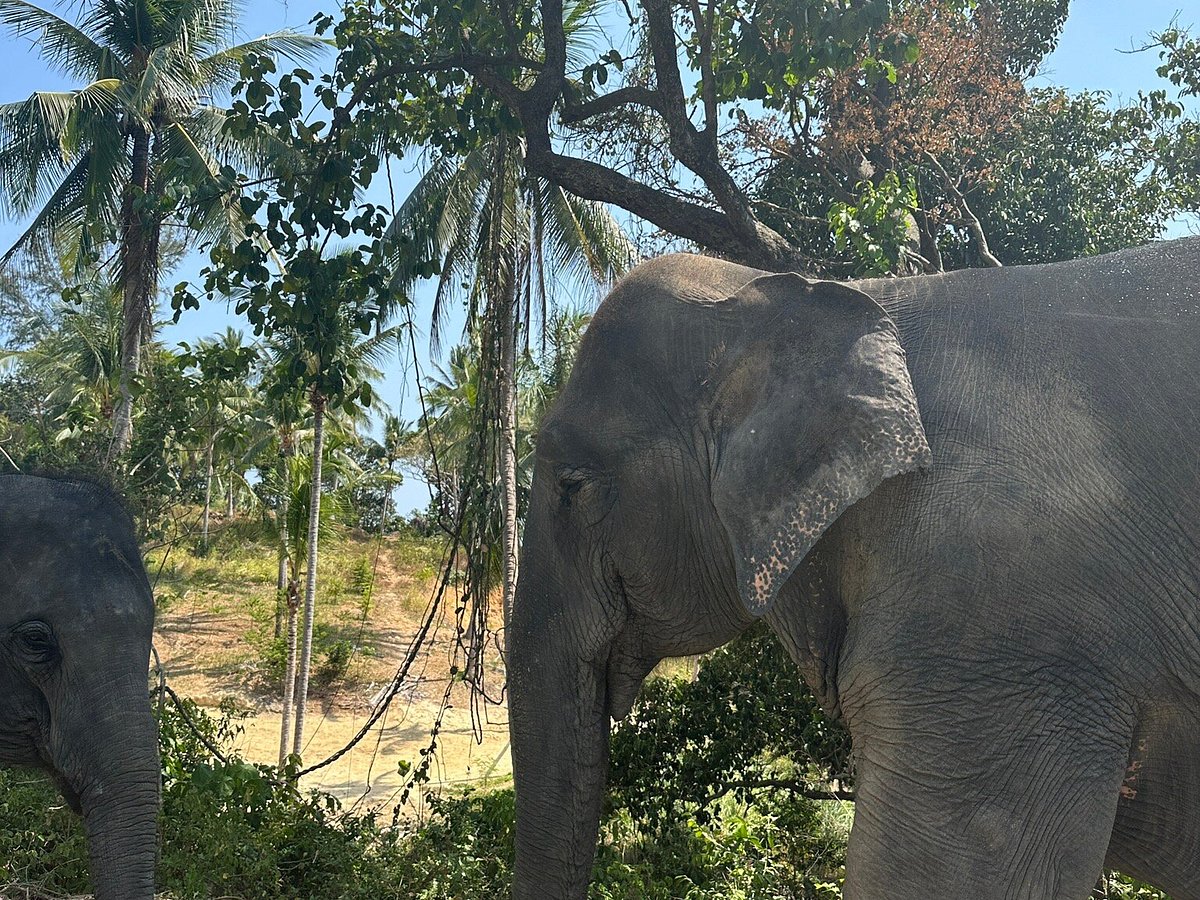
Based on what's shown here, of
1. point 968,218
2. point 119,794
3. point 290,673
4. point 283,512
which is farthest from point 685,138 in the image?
point 283,512

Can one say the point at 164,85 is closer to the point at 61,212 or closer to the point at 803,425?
the point at 61,212

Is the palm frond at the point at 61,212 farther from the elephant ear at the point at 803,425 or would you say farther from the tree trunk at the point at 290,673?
the elephant ear at the point at 803,425

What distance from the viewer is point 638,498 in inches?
119

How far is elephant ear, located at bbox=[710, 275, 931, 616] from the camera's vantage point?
2480 millimetres

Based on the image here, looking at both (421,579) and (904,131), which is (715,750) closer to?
(904,131)

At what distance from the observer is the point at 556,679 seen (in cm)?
312

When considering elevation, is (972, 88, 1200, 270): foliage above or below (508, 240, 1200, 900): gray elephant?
above

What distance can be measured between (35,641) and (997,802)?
10.4 ft

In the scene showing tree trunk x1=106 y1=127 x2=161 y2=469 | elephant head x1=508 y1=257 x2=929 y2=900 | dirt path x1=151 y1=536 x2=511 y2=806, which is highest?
tree trunk x1=106 y1=127 x2=161 y2=469

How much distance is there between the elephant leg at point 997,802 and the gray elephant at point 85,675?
254 centimetres

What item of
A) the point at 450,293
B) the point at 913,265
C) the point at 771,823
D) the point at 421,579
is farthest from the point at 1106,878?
the point at 421,579

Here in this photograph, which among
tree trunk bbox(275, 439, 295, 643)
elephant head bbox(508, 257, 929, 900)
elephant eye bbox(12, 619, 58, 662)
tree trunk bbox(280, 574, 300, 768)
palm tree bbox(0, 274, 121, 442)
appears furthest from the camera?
palm tree bbox(0, 274, 121, 442)

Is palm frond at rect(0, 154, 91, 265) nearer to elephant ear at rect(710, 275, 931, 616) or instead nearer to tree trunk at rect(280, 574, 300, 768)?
tree trunk at rect(280, 574, 300, 768)

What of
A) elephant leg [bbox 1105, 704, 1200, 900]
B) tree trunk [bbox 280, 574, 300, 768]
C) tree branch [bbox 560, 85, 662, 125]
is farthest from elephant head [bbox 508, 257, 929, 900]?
tree trunk [bbox 280, 574, 300, 768]
